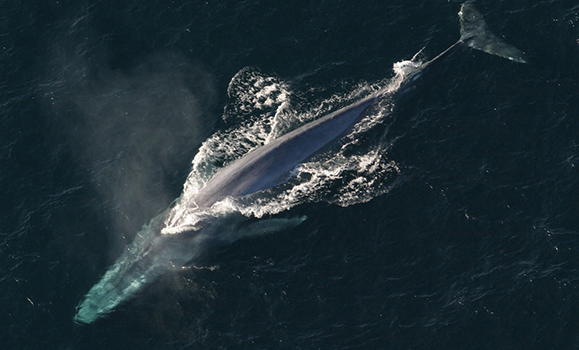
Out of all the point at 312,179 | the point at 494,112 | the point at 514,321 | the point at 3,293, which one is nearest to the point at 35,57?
the point at 3,293

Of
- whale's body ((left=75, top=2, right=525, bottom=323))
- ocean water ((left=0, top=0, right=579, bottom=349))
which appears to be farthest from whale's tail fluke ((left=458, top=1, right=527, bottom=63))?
ocean water ((left=0, top=0, right=579, bottom=349))

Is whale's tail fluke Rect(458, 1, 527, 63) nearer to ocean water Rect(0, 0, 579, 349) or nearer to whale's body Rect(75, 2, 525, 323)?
whale's body Rect(75, 2, 525, 323)

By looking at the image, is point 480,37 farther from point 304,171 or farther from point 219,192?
point 219,192

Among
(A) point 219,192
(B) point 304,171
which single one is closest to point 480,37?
(B) point 304,171

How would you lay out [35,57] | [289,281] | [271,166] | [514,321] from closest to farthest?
[514,321], [289,281], [271,166], [35,57]

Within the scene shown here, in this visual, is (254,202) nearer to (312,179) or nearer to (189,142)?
(312,179)

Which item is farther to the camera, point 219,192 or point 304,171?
point 304,171

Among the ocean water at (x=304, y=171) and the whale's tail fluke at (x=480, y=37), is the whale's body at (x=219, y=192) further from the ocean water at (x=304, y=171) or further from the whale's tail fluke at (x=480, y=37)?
the ocean water at (x=304, y=171)
